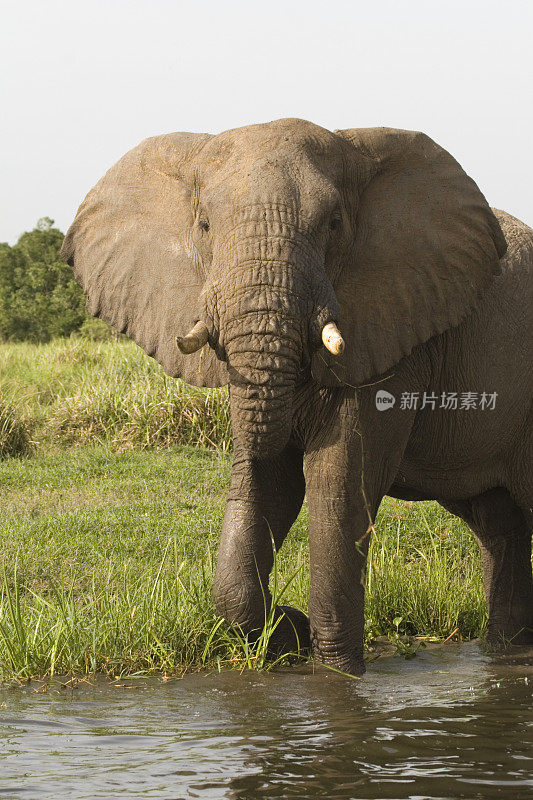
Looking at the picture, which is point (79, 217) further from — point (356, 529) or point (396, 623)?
point (396, 623)

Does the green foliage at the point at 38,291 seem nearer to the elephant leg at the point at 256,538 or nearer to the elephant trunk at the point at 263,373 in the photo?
the elephant leg at the point at 256,538

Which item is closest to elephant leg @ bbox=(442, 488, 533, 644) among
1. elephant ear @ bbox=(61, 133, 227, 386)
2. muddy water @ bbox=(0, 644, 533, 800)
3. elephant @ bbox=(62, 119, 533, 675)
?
elephant @ bbox=(62, 119, 533, 675)

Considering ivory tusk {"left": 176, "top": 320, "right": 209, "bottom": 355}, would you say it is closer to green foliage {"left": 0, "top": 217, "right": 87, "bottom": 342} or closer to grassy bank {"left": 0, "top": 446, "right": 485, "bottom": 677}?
grassy bank {"left": 0, "top": 446, "right": 485, "bottom": 677}

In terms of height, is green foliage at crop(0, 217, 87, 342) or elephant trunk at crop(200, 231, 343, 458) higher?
green foliage at crop(0, 217, 87, 342)

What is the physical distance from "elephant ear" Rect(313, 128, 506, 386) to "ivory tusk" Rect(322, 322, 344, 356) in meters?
0.51

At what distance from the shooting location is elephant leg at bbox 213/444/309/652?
603 cm

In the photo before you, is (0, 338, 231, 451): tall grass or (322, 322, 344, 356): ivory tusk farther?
(0, 338, 231, 451): tall grass

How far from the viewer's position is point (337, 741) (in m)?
4.77

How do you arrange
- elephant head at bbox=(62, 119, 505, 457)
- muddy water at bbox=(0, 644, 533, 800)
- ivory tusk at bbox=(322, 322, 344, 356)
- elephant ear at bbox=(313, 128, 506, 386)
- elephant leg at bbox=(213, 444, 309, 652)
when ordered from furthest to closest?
elephant leg at bbox=(213, 444, 309, 652) < elephant ear at bbox=(313, 128, 506, 386) < elephant head at bbox=(62, 119, 505, 457) < ivory tusk at bbox=(322, 322, 344, 356) < muddy water at bbox=(0, 644, 533, 800)

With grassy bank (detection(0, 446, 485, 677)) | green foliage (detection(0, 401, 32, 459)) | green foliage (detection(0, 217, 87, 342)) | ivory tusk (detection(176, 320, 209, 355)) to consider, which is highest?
green foliage (detection(0, 217, 87, 342))

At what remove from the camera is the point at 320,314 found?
509cm

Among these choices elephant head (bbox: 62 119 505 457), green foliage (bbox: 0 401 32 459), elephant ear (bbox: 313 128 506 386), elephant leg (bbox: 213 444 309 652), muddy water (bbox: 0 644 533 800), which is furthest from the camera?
green foliage (bbox: 0 401 32 459)

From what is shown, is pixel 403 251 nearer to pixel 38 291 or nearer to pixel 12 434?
pixel 12 434

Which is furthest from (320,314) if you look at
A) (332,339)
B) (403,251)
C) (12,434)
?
(12,434)
